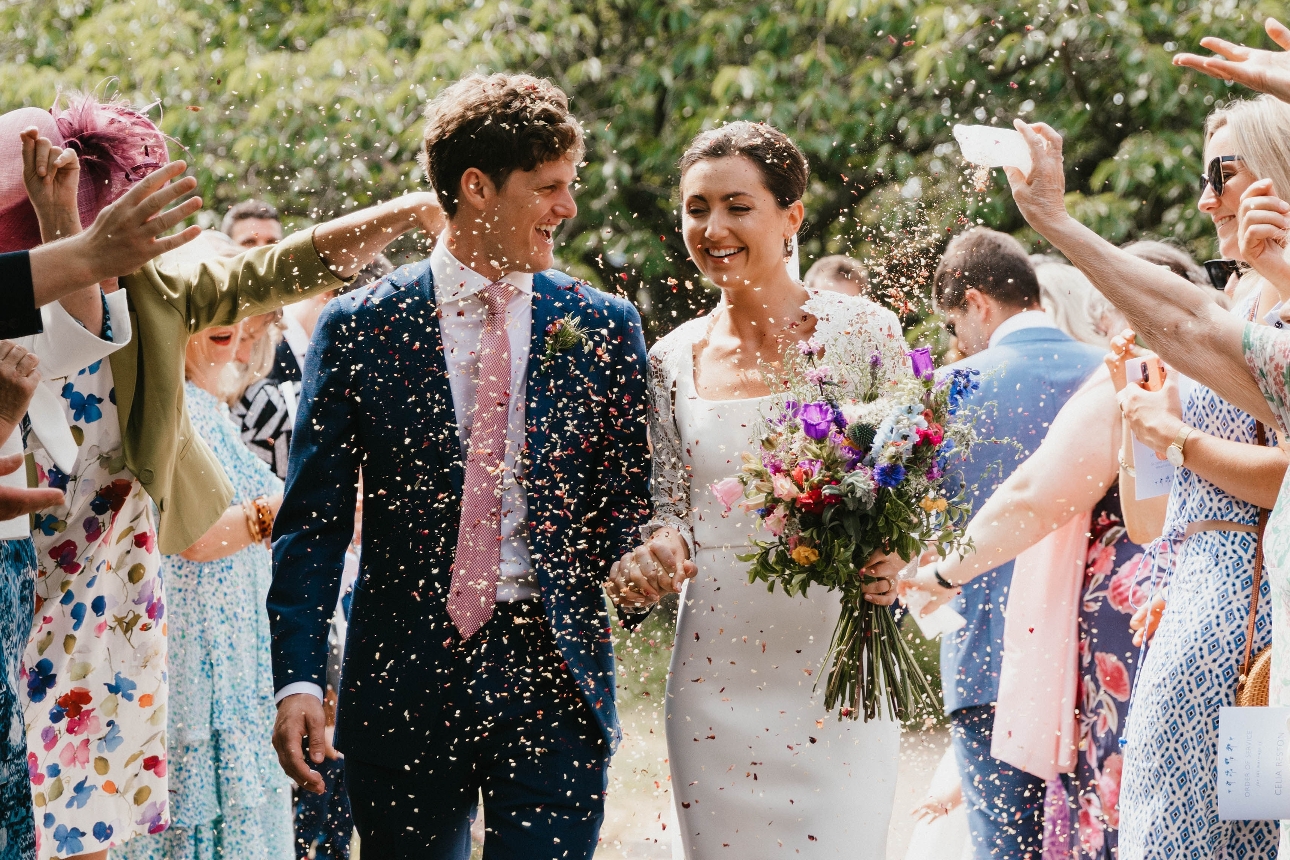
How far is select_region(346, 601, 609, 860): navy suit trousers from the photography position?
3381 mm

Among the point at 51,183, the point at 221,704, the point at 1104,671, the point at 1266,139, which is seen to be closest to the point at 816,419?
the point at 1266,139

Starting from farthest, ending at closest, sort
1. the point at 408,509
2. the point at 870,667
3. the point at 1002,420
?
the point at 1002,420, the point at 870,667, the point at 408,509

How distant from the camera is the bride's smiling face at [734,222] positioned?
399 cm

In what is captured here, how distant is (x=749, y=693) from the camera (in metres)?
3.93

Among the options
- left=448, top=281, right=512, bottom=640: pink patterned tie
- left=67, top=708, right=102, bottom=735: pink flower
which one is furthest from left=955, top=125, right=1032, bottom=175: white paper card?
left=67, top=708, right=102, bottom=735: pink flower

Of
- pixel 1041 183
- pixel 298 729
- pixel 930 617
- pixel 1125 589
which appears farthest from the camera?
pixel 930 617

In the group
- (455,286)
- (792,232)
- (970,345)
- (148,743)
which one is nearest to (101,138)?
(455,286)

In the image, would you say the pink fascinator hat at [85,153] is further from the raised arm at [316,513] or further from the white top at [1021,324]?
the white top at [1021,324]

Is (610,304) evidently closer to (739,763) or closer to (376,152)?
(739,763)

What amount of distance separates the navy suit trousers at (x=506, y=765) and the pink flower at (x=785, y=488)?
0.67m

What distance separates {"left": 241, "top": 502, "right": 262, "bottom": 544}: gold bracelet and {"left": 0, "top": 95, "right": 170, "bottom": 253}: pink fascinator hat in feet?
5.47

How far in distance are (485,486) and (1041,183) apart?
148 cm

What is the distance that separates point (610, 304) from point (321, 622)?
1.10m

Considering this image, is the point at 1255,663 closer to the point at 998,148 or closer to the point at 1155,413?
the point at 1155,413
